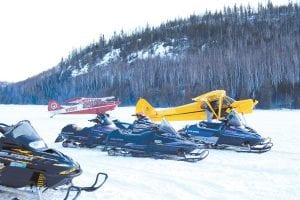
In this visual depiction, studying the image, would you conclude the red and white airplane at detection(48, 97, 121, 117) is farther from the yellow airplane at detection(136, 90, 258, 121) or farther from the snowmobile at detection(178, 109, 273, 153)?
the snowmobile at detection(178, 109, 273, 153)

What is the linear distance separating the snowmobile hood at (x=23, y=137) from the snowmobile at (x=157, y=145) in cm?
441

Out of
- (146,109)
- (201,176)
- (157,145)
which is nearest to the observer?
(201,176)

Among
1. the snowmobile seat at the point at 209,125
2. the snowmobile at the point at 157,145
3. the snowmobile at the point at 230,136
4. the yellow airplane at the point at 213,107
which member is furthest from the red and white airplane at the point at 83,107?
the snowmobile at the point at 157,145

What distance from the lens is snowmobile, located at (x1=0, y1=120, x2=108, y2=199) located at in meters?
5.68

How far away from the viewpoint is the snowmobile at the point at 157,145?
986 cm

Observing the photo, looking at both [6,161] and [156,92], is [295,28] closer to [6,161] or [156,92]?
[156,92]

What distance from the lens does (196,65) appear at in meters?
70.7

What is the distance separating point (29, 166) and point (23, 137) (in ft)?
1.50

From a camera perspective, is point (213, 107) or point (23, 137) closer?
point (23, 137)

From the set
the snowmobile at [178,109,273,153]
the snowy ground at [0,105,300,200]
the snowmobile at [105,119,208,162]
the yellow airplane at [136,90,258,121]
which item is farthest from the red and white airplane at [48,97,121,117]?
the snowmobile at [105,119,208,162]

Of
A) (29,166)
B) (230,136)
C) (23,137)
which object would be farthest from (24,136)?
(230,136)

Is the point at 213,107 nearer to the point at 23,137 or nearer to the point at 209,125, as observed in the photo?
the point at 209,125

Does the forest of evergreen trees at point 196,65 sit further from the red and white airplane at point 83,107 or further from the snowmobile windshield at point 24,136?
the snowmobile windshield at point 24,136

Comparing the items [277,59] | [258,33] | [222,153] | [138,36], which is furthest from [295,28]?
[222,153]
